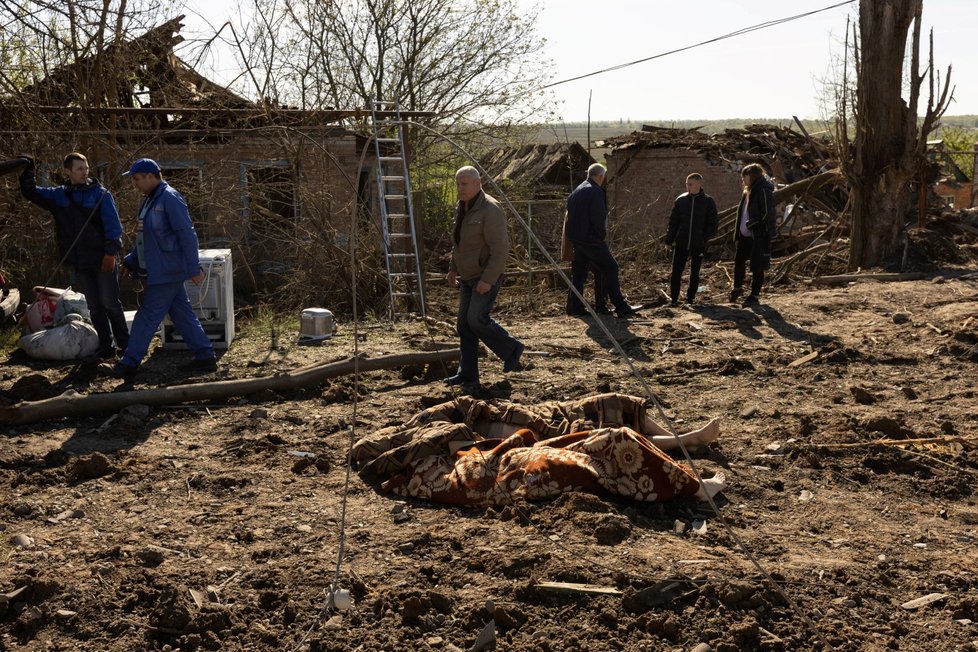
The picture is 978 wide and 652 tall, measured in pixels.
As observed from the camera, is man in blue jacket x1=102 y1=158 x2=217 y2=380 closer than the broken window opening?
Yes

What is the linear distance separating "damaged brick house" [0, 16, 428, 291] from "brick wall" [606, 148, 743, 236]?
39.2ft

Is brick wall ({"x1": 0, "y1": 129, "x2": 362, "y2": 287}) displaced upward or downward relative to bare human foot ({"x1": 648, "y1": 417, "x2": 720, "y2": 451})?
upward

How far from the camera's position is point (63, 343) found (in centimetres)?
939

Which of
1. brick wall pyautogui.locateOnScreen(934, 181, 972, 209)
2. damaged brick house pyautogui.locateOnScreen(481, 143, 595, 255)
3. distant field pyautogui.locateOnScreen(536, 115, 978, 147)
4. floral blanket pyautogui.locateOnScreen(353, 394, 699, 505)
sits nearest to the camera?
floral blanket pyautogui.locateOnScreen(353, 394, 699, 505)

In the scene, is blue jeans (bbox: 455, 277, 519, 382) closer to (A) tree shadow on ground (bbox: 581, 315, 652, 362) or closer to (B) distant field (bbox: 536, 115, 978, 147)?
(A) tree shadow on ground (bbox: 581, 315, 652, 362)

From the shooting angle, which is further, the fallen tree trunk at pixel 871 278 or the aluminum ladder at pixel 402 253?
the fallen tree trunk at pixel 871 278

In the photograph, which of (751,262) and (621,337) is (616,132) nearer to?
(751,262)

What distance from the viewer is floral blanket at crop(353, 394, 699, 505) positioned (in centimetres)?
543

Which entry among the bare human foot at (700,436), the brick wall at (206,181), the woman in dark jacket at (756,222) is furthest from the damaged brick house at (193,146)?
the bare human foot at (700,436)

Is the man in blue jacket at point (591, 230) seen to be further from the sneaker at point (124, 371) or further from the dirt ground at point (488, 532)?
the sneaker at point (124, 371)

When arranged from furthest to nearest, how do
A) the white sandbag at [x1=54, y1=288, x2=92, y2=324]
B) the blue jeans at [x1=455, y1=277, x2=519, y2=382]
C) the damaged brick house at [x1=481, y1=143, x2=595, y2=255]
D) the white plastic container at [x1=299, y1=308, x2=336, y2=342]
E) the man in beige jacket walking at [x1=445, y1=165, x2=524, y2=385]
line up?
the damaged brick house at [x1=481, y1=143, x2=595, y2=255] < the white plastic container at [x1=299, y1=308, x2=336, y2=342] < the white sandbag at [x1=54, y1=288, x2=92, y2=324] < the blue jeans at [x1=455, y1=277, x2=519, y2=382] < the man in beige jacket walking at [x1=445, y1=165, x2=524, y2=385]

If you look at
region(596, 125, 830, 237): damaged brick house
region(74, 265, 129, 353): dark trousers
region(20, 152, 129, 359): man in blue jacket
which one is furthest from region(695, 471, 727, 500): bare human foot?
region(596, 125, 830, 237): damaged brick house

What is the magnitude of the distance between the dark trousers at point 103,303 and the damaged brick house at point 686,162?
15959mm

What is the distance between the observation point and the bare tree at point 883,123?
597 inches
